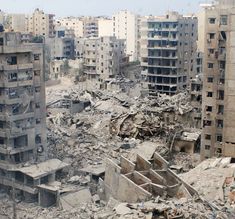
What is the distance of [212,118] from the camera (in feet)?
130

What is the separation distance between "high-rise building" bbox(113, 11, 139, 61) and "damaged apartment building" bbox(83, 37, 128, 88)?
18430mm

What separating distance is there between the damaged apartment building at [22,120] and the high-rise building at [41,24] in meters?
64.3

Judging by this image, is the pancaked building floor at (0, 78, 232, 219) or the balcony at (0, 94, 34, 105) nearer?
the pancaked building floor at (0, 78, 232, 219)

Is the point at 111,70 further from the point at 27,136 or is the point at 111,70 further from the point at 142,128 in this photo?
the point at 27,136

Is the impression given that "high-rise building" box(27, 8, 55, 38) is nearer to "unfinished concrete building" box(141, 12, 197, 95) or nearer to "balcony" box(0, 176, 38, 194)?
"unfinished concrete building" box(141, 12, 197, 95)

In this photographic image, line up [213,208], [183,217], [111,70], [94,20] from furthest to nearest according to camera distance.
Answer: [94,20], [111,70], [213,208], [183,217]

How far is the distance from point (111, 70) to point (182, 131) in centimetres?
3705

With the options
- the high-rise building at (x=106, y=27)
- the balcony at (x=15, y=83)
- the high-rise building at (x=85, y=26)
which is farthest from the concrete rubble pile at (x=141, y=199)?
the high-rise building at (x=85, y=26)

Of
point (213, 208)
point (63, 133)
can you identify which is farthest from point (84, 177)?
point (213, 208)

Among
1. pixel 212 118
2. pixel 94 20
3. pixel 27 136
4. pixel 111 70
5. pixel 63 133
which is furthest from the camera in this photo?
pixel 94 20

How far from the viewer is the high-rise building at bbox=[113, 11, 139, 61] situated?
103500 millimetres

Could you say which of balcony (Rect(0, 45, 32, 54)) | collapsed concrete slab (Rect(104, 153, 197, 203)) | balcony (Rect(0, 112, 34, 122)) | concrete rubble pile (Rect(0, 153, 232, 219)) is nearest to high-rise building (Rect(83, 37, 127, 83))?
balcony (Rect(0, 45, 32, 54))

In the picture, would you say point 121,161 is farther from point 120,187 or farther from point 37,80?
point 37,80

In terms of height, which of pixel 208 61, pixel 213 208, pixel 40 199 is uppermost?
pixel 208 61
